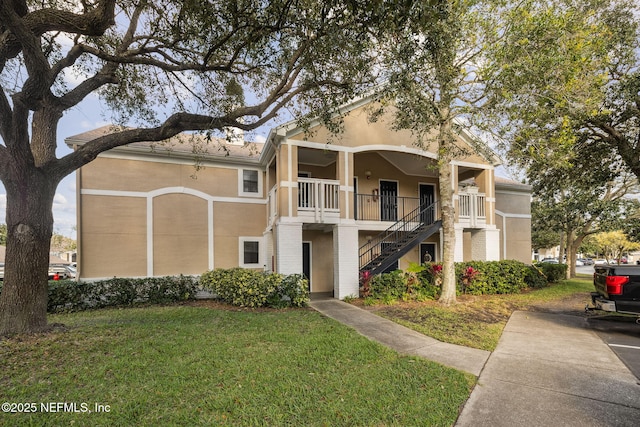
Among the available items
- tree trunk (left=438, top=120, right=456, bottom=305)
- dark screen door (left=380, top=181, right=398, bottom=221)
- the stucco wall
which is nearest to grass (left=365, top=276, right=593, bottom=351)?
tree trunk (left=438, top=120, right=456, bottom=305)

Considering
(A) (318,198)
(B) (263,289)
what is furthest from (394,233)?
(B) (263,289)

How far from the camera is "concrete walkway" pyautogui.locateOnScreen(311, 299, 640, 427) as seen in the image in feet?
11.3

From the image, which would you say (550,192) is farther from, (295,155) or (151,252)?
(151,252)

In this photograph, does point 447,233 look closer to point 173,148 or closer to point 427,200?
point 427,200

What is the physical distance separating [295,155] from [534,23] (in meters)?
7.09

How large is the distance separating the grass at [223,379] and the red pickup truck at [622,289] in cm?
454

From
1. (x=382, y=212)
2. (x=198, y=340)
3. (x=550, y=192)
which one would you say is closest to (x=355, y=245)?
(x=382, y=212)

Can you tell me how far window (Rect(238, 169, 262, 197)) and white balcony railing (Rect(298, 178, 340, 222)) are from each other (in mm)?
→ 3238

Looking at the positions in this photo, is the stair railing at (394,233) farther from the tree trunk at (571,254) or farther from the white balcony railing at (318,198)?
the tree trunk at (571,254)

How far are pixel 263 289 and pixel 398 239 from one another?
6294mm

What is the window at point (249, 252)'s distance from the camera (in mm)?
12945

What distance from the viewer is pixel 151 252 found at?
11633 mm

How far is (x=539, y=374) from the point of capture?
4.54 metres

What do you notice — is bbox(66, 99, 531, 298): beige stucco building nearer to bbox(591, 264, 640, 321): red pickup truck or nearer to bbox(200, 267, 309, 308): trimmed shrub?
bbox(200, 267, 309, 308): trimmed shrub
